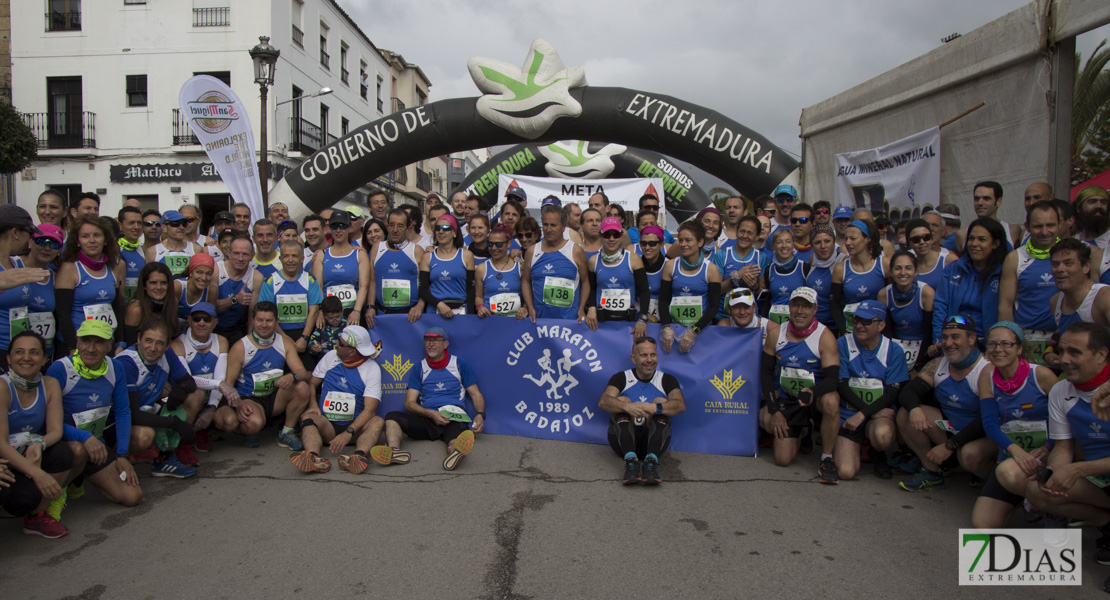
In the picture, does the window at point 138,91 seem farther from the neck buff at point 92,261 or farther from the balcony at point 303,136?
the neck buff at point 92,261

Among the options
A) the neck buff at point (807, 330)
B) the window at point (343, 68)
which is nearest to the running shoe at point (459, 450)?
the neck buff at point (807, 330)

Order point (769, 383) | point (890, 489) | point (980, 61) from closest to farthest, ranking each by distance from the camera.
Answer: point (890, 489), point (769, 383), point (980, 61)

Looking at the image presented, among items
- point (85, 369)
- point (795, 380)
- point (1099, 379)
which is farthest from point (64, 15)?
point (1099, 379)

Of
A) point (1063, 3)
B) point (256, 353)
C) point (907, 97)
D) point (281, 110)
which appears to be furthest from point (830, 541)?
point (281, 110)

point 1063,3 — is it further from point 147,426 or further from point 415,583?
point 147,426

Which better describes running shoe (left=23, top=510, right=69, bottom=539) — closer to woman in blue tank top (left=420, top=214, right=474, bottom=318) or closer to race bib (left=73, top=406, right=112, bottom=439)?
race bib (left=73, top=406, right=112, bottom=439)

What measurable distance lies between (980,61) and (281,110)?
2423 cm

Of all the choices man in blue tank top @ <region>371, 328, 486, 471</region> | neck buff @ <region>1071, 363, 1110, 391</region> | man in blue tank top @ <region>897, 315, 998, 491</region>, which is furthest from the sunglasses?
neck buff @ <region>1071, 363, 1110, 391</region>

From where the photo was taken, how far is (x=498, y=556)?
133 inches

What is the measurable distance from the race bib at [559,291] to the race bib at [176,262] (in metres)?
3.54

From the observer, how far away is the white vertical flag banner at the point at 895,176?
306 inches

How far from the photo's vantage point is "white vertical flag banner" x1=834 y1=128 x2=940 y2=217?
25.5 ft

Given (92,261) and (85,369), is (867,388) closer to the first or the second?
(85,369)

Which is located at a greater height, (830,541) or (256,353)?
(256,353)
